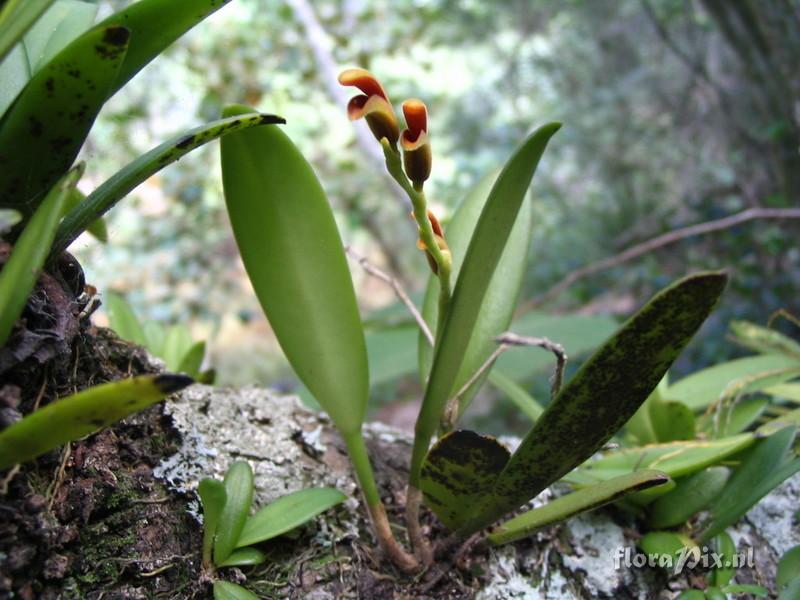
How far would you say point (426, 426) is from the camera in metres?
0.63

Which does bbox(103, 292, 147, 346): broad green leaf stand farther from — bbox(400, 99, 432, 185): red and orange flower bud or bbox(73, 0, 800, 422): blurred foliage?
bbox(73, 0, 800, 422): blurred foliage

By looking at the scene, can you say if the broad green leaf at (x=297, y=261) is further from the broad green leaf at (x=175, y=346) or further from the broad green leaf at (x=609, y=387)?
the broad green leaf at (x=175, y=346)

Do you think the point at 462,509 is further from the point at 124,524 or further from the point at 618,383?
the point at 124,524

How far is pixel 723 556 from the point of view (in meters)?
0.70

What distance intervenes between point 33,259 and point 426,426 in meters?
0.37

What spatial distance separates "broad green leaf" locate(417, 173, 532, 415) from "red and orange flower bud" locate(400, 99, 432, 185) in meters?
0.19

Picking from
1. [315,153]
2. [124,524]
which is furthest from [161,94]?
[124,524]

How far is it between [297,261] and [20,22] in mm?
301

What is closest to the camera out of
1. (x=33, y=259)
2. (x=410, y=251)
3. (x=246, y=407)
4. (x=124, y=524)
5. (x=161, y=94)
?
(x=33, y=259)

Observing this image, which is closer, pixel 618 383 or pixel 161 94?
pixel 618 383

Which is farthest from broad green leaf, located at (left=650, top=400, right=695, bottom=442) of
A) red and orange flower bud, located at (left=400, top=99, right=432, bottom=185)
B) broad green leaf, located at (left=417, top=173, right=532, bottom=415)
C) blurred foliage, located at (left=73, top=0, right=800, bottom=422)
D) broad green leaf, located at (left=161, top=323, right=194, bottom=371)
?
blurred foliage, located at (left=73, top=0, right=800, bottom=422)

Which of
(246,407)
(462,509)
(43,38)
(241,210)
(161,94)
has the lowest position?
(462,509)

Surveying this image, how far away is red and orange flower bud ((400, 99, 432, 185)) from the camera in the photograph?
509mm

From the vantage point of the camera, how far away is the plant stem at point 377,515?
2.18 ft
